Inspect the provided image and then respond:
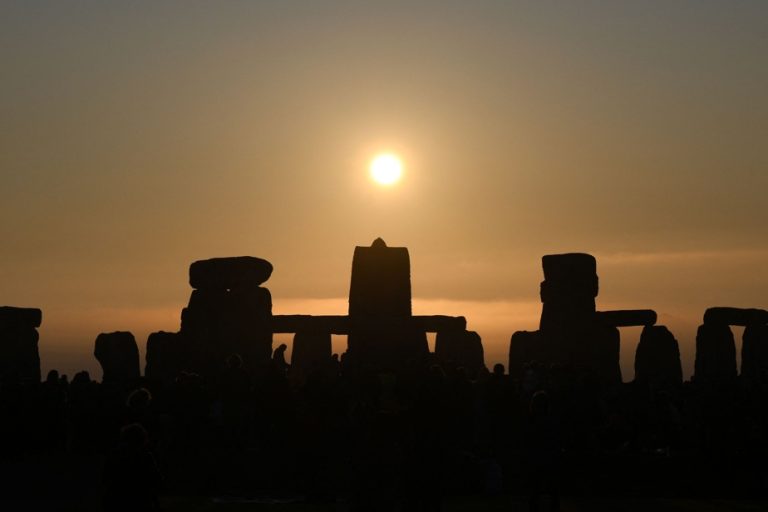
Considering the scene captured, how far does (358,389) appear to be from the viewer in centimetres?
2211

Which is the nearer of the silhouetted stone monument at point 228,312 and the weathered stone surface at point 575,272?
the silhouetted stone monument at point 228,312

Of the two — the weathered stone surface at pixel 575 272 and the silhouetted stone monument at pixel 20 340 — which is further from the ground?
the weathered stone surface at pixel 575 272

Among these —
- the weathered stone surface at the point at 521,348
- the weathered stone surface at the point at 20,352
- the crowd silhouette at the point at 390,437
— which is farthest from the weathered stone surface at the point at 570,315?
the weathered stone surface at the point at 20,352

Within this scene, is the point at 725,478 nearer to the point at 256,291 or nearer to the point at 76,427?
the point at 76,427

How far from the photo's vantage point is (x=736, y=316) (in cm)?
4131

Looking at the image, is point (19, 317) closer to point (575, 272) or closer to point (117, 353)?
point (117, 353)

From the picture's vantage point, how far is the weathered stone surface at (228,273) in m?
34.8

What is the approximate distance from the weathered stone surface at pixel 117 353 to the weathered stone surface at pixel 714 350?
18.0m

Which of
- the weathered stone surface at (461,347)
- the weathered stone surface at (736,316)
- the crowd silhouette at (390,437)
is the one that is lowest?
the crowd silhouette at (390,437)

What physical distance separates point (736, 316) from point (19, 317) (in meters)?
22.9

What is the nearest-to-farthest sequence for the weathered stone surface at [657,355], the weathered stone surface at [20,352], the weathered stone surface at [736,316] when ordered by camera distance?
the weathered stone surface at [20,352] < the weathered stone surface at [657,355] < the weathered stone surface at [736,316]

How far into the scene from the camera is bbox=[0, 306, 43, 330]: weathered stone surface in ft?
123

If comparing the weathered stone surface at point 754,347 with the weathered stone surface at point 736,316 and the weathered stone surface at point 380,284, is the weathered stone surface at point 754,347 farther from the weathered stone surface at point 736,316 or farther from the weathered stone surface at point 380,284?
the weathered stone surface at point 380,284

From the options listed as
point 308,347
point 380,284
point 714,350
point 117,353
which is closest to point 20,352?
point 117,353
